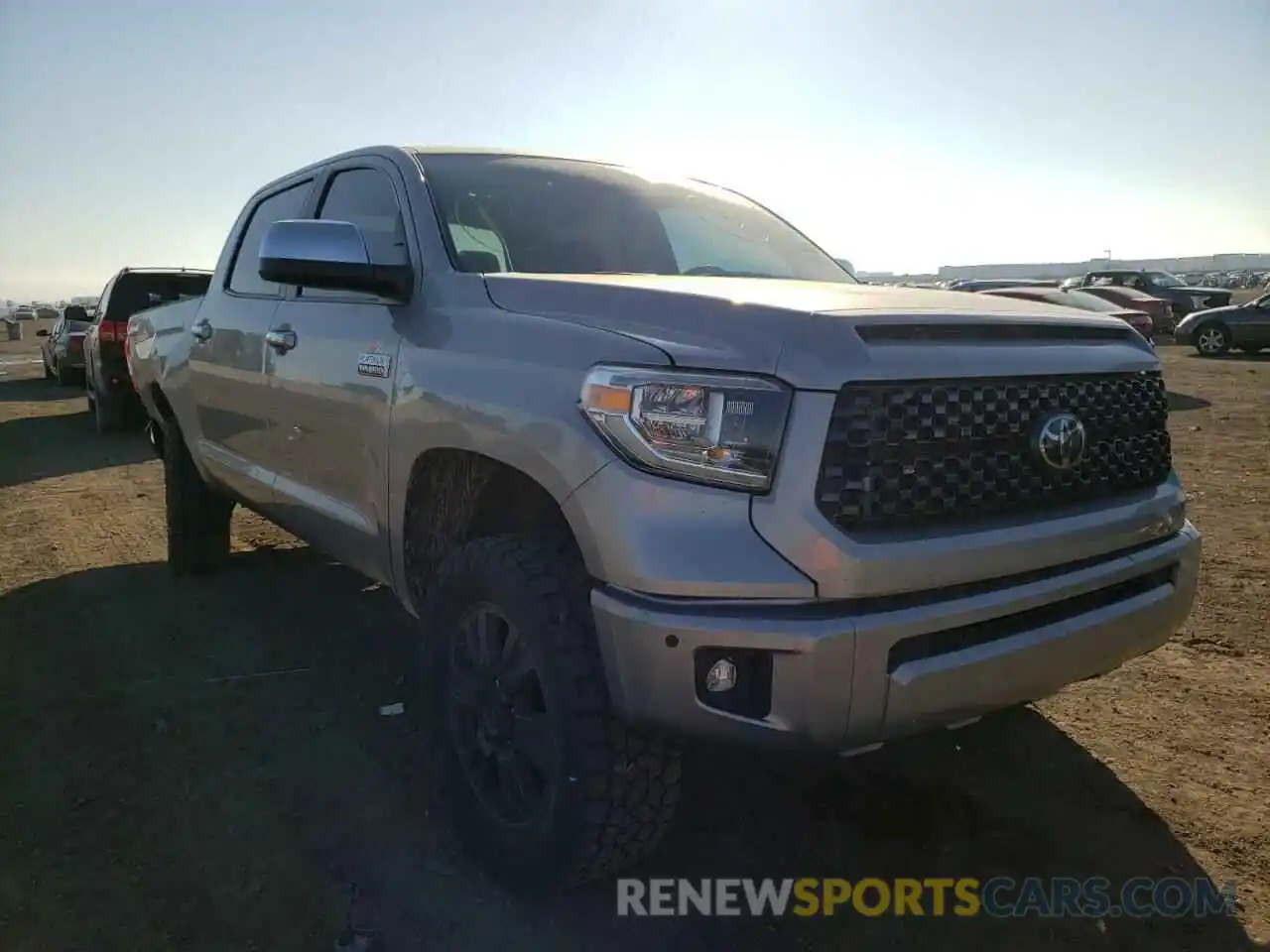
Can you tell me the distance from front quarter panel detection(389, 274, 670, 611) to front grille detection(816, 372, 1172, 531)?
0.46 meters

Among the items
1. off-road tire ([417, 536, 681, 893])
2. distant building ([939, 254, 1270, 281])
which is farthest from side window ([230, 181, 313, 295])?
distant building ([939, 254, 1270, 281])

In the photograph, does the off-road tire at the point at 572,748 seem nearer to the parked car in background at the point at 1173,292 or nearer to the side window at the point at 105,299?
the side window at the point at 105,299

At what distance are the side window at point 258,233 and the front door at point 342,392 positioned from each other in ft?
1.11

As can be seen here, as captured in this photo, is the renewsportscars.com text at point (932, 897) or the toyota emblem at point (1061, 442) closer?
the toyota emblem at point (1061, 442)

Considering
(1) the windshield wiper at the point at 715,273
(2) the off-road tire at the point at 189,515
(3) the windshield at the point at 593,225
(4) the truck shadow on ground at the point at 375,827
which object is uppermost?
(3) the windshield at the point at 593,225

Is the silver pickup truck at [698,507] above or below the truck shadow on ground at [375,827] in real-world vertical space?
above

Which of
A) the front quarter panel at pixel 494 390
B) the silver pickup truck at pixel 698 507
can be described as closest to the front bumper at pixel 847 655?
the silver pickup truck at pixel 698 507

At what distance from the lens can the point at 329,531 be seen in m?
3.53

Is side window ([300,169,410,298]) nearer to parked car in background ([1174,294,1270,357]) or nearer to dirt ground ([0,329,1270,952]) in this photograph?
dirt ground ([0,329,1270,952])

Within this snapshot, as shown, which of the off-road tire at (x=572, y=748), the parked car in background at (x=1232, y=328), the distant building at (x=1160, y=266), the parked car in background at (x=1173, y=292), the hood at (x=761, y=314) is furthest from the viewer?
the distant building at (x=1160, y=266)

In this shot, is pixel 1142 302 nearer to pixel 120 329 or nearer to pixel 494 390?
pixel 120 329

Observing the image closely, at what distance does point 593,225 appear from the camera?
3.35 metres

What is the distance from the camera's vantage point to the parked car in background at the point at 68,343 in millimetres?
15656

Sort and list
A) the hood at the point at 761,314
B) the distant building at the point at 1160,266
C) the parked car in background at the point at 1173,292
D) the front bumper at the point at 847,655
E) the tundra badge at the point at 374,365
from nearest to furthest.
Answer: the front bumper at the point at 847,655 → the hood at the point at 761,314 → the tundra badge at the point at 374,365 → the parked car in background at the point at 1173,292 → the distant building at the point at 1160,266
